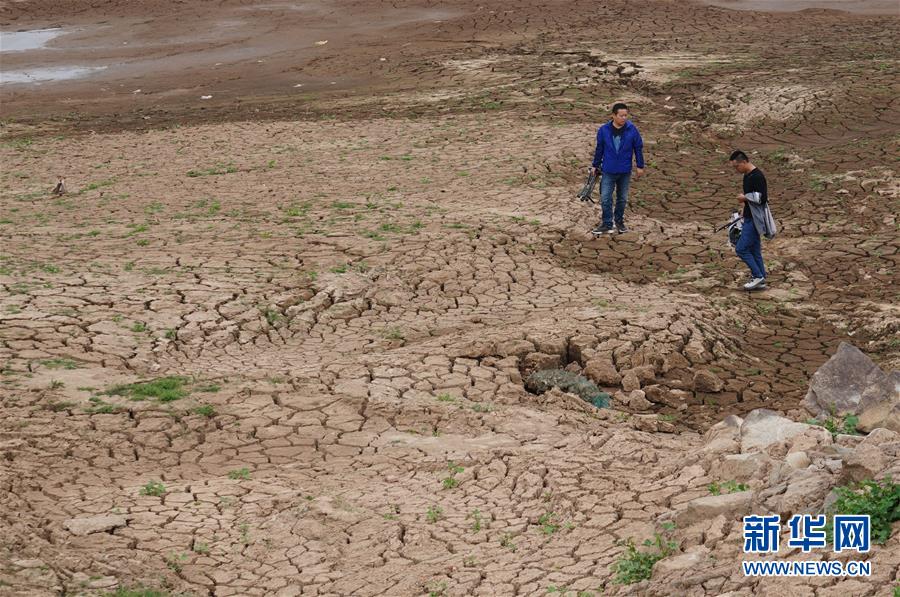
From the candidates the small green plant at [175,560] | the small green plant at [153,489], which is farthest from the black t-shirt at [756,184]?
the small green plant at [175,560]

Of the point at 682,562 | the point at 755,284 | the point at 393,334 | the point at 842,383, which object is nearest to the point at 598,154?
the point at 755,284

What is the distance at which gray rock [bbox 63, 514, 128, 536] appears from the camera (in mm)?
7192

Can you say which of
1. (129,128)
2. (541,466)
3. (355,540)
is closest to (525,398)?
(541,466)

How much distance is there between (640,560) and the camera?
19.9ft

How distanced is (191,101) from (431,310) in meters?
12.5

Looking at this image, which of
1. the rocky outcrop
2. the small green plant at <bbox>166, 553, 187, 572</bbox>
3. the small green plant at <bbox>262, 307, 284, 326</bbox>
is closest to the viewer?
the small green plant at <bbox>166, 553, 187, 572</bbox>

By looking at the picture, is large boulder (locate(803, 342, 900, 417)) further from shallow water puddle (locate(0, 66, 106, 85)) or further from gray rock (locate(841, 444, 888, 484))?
shallow water puddle (locate(0, 66, 106, 85))

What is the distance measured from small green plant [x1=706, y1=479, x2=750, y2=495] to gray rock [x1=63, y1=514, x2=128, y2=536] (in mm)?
3680

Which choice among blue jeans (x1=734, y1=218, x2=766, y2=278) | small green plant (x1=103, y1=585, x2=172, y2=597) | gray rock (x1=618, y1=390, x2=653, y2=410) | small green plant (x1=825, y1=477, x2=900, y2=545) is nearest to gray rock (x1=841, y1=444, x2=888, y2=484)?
small green plant (x1=825, y1=477, x2=900, y2=545)

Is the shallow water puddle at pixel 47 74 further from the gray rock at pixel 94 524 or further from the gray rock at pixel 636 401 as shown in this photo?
the gray rock at pixel 94 524

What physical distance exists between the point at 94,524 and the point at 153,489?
58cm

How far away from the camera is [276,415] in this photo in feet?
29.1

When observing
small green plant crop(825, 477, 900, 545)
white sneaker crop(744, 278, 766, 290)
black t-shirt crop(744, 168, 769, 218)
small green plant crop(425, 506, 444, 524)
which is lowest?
small green plant crop(425, 506, 444, 524)

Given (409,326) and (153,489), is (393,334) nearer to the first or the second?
(409,326)
